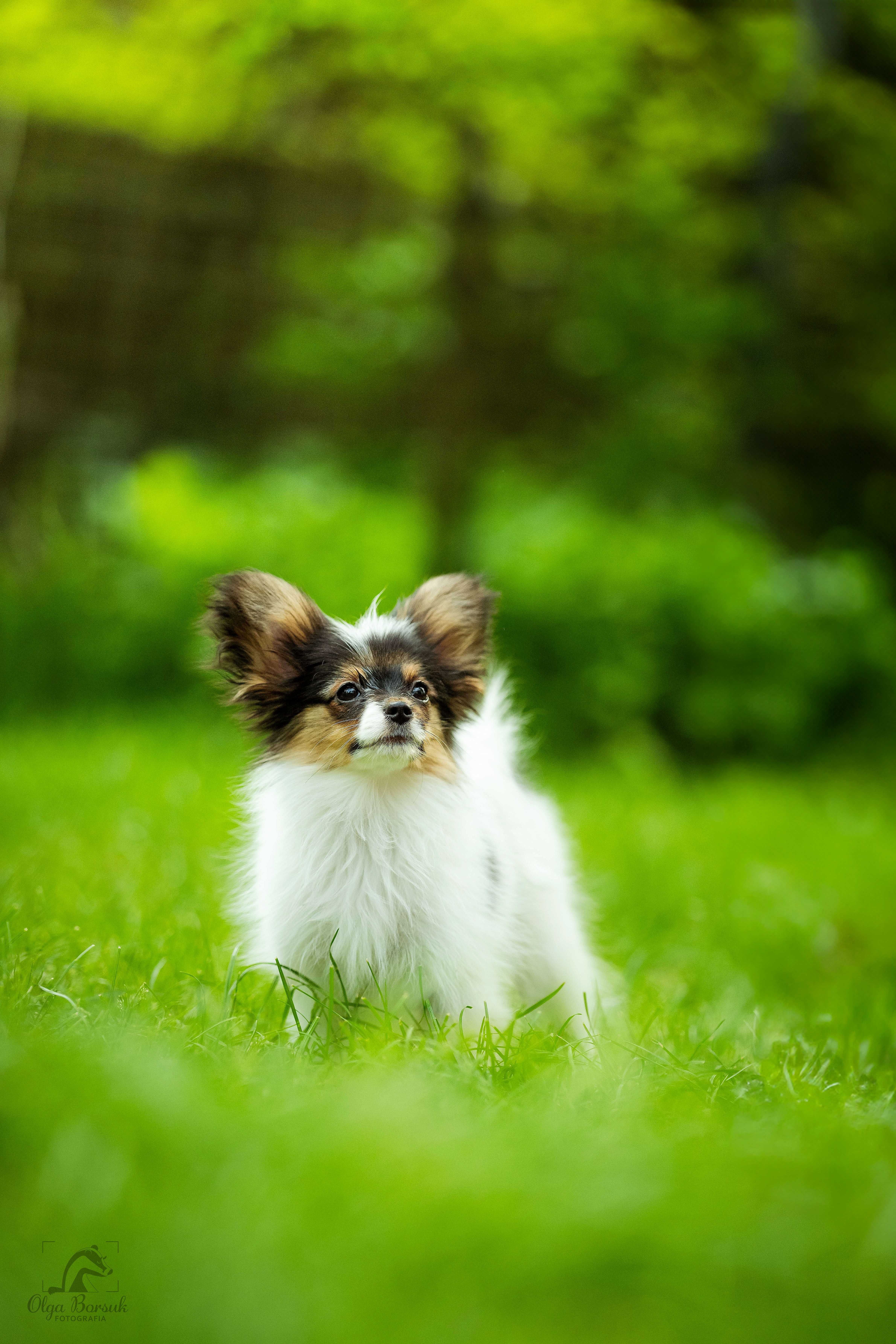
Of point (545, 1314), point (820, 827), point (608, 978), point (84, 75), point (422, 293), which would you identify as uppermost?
point (84, 75)

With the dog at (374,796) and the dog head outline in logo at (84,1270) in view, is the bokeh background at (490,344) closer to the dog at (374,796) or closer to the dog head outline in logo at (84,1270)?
the dog at (374,796)

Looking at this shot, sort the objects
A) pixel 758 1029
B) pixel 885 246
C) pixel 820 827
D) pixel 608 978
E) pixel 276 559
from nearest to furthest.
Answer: pixel 758 1029 → pixel 608 978 → pixel 820 827 → pixel 276 559 → pixel 885 246

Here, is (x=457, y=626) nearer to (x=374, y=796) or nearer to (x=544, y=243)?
(x=374, y=796)

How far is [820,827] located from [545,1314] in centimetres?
519

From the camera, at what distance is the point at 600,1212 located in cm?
183

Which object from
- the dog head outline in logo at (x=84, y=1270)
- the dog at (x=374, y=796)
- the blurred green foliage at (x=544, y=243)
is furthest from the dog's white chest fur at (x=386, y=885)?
the blurred green foliage at (x=544, y=243)

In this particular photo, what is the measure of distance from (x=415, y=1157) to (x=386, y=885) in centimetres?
111

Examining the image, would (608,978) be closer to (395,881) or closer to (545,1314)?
(395,881)

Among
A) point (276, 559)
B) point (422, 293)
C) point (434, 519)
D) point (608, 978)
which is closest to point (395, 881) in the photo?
point (608, 978)

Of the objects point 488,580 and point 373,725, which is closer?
point 373,725

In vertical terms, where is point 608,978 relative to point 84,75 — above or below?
below

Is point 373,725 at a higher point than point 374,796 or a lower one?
higher

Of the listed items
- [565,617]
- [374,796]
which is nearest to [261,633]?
[374,796]

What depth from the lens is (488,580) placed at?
141 inches
